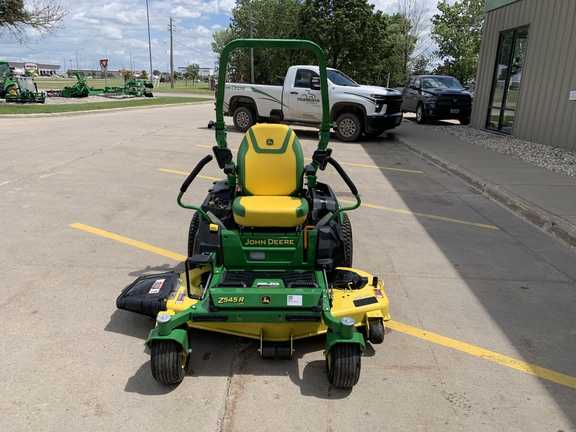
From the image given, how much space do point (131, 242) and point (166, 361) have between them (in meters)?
2.76

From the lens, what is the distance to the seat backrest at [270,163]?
402 centimetres

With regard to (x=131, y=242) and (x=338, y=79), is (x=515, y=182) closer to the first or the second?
(x=131, y=242)

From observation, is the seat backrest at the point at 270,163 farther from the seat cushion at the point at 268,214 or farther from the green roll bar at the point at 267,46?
the seat cushion at the point at 268,214

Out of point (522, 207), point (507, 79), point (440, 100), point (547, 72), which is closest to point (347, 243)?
point (522, 207)

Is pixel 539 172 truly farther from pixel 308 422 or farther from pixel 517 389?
pixel 308 422

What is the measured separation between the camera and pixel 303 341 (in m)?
3.51

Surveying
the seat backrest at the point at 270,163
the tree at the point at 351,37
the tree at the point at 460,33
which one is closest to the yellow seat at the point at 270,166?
the seat backrest at the point at 270,163

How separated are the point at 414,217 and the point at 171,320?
180 inches

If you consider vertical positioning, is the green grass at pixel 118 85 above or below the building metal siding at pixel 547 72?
below

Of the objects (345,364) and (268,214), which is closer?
(345,364)

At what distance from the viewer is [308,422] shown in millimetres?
2707

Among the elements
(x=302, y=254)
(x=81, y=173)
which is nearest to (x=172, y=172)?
(x=81, y=173)

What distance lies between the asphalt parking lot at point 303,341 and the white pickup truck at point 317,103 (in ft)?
21.1

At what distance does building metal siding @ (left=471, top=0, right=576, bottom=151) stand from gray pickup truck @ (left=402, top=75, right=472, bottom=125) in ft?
12.3
